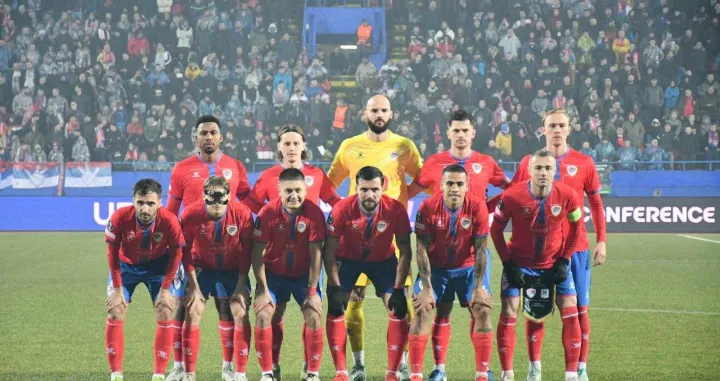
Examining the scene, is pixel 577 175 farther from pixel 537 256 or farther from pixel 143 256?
pixel 143 256

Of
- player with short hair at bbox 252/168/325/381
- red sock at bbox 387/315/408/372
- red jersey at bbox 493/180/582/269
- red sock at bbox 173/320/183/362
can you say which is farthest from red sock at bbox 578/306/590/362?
red sock at bbox 173/320/183/362

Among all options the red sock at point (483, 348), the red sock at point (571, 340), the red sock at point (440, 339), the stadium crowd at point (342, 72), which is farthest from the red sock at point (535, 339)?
the stadium crowd at point (342, 72)

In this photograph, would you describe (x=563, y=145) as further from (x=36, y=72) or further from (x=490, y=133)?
(x=36, y=72)

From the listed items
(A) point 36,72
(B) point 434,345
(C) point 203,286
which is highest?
(A) point 36,72

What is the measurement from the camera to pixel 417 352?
6.68 m

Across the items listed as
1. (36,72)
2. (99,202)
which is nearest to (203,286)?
(99,202)

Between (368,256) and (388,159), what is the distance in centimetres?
101

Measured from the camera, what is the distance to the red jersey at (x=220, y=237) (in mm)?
6809

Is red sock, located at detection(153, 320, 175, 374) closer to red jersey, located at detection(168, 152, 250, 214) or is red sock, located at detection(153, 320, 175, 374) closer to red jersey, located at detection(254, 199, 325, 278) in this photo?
red jersey, located at detection(254, 199, 325, 278)

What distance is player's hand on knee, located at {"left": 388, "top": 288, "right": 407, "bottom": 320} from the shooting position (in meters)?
6.68

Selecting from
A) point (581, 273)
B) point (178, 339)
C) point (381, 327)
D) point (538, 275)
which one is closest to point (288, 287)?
point (178, 339)

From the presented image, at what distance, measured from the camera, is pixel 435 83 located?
76.9 feet

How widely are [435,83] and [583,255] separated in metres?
16.5

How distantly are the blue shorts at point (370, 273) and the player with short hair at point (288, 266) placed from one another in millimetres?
226
